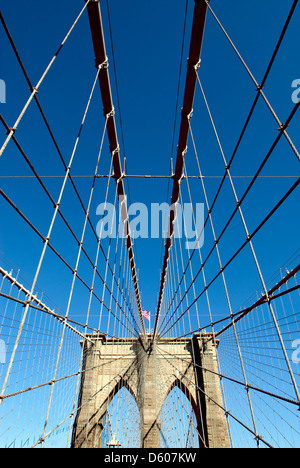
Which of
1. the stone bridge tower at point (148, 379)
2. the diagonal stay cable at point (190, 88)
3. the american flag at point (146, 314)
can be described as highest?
the diagonal stay cable at point (190, 88)

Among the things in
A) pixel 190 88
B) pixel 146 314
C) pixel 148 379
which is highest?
pixel 190 88

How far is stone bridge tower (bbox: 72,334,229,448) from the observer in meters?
11.8

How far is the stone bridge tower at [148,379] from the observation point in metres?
11.8

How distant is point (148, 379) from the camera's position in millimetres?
13594

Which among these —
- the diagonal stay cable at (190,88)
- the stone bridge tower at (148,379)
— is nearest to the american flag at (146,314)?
the stone bridge tower at (148,379)

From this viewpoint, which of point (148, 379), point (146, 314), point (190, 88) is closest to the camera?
point (190, 88)

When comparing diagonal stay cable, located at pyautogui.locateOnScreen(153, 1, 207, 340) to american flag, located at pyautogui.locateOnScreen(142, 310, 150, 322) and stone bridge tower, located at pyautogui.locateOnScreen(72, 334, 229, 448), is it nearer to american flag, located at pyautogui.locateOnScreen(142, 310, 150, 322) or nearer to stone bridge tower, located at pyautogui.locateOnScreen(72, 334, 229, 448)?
stone bridge tower, located at pyautogui.locateOnScreen(72, 334, 229, 448)

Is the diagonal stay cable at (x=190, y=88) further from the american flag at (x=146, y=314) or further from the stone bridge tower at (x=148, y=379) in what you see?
the american flag at (x=146, y=314)

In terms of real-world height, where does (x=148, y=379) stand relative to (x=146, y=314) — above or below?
below

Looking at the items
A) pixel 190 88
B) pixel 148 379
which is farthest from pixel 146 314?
pixel 190 88

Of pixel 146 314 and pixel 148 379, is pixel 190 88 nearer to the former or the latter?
pixel 148 379

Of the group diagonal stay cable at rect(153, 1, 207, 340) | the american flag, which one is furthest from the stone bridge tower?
diagonal stay cable at rect(153, 1, 207, 340)

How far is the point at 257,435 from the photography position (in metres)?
2.46
